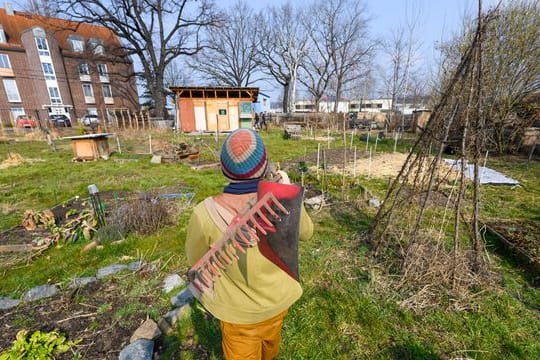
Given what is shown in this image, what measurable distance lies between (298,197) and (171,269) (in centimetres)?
293

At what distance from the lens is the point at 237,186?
3.67 feet

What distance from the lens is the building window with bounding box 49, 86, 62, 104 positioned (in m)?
29.4

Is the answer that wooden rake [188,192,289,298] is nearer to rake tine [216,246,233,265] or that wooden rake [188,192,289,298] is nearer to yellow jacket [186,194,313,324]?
rake tine [216,246,233,265]

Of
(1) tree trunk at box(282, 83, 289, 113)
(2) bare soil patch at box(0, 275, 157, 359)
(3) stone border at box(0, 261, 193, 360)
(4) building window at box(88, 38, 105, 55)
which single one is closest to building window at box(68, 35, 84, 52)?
(4) building window at box(88, 38, 105, 55)

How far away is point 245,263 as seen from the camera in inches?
47.4

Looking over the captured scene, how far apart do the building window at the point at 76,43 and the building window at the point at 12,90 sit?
792 cm

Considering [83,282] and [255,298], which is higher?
[255,298]

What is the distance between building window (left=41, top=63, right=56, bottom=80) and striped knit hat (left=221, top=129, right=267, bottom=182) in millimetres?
40215

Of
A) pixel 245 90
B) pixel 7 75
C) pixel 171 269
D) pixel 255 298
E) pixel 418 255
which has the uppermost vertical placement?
pixel 7 75

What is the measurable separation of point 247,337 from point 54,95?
4040cm

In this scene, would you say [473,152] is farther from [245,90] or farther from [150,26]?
[150,26]

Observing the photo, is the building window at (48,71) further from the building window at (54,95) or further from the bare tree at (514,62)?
the bare tree at (514,62)

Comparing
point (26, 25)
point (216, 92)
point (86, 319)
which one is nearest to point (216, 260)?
point (86, 319)

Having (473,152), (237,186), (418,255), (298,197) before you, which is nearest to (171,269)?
(237,186)
